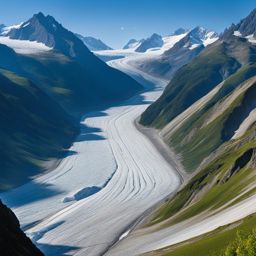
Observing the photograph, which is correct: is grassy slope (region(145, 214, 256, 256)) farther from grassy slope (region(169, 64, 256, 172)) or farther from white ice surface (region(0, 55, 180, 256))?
grassy slope (region(169, 64, 256, 172))

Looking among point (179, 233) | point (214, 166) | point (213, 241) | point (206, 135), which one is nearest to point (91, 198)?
point (214, 166)

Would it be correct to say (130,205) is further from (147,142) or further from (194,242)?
(147,142)

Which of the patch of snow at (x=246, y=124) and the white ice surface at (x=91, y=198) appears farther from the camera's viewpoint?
the patch of snow at (x=246, y=124)

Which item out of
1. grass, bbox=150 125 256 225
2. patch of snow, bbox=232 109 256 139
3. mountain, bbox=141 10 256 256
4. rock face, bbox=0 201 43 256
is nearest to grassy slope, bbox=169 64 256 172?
mountain, bbox=141 10 256 256

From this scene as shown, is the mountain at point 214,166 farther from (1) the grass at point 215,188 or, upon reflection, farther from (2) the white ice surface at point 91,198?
(2) the white ice surface at point 91,198

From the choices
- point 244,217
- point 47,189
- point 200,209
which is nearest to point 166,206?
point 200,209

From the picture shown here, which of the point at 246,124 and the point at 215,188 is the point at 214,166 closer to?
the point at 215,188

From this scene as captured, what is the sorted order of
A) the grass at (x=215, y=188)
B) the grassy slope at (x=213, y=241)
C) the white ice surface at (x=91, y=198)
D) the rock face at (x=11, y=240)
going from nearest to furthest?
the rock face at (x=11, y=240) → the grassy slope at (x=213, y=241) → the grass at (x=215, y=188) → the white ice surface at (x=91, y=198)

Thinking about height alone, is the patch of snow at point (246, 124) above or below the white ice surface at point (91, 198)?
above

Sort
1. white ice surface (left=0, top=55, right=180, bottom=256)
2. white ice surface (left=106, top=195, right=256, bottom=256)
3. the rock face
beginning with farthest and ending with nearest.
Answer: white ice surface (left=0, top=55, right=180, bottom=256) < white ice surface (left=106, top=195, right=256, bottom=256) < the rock face

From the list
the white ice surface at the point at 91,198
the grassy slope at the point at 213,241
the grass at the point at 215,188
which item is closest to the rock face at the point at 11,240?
the grassy slope at the point at 213,241
